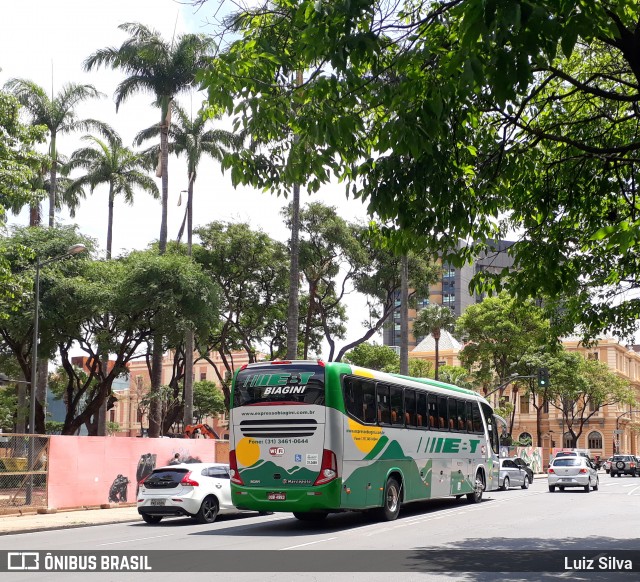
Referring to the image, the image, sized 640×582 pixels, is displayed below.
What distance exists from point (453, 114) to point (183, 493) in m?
13.5

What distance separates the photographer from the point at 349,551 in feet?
47.2

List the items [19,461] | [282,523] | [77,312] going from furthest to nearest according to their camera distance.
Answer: [77,312], [19,461], [282,523]

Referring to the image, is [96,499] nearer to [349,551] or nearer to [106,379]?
[106,379]

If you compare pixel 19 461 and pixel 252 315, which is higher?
pixel 252 315

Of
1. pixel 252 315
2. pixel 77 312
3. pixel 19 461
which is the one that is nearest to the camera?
pixel 19 461

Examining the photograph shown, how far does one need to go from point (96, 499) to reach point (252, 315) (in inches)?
919

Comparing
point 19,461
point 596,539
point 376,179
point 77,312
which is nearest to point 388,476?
point 596,539

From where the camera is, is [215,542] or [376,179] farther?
[215,542]

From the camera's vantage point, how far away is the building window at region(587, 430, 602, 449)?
332 ft

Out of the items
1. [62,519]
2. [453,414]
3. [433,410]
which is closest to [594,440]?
[453,414]

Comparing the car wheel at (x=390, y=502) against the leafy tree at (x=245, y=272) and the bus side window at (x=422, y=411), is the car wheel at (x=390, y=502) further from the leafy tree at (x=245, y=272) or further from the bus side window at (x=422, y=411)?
the leafy tree at (x=245, y=272)

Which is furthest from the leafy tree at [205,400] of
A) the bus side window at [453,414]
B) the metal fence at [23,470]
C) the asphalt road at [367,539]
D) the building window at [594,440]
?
the asphalt road at [367,539]

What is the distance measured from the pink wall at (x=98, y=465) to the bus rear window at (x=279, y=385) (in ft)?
25.0

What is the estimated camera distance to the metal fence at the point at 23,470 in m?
22.7
